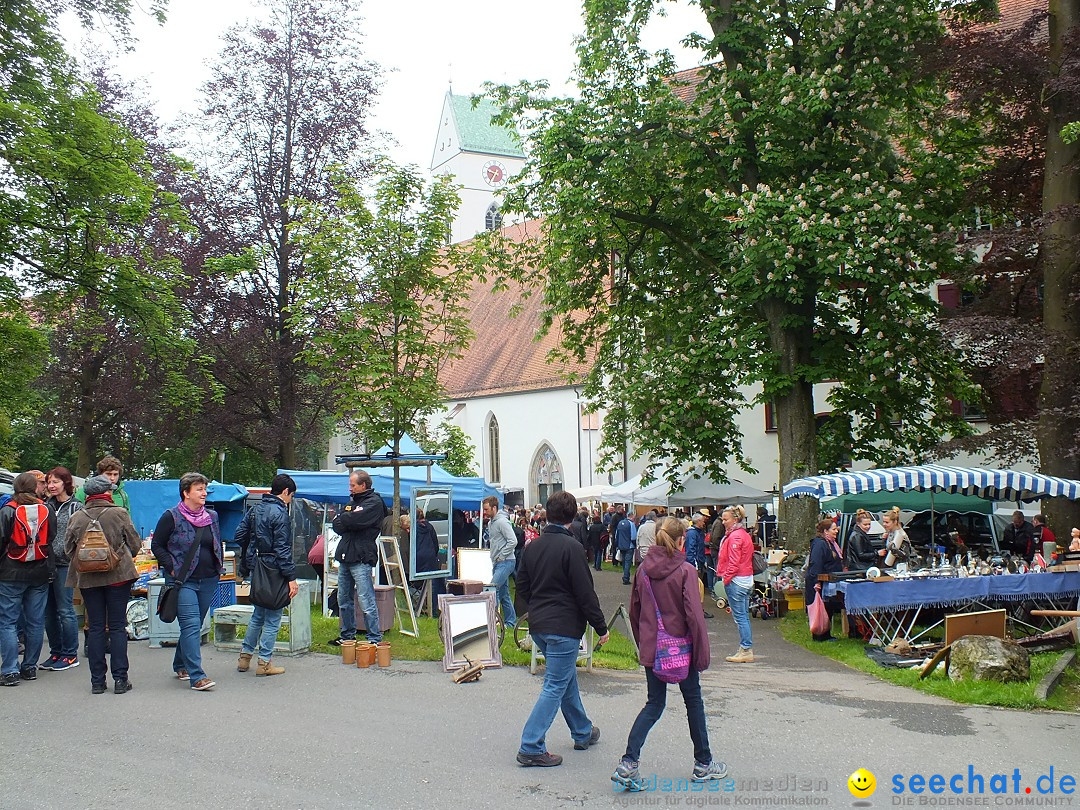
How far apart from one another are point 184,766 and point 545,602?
2.51 m

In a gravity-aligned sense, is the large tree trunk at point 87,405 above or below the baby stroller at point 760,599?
above

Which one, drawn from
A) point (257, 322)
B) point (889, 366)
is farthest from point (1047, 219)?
point (257, 322)

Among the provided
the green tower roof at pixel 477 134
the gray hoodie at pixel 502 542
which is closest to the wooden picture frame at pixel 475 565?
the gray hoodie at pixel 502 542

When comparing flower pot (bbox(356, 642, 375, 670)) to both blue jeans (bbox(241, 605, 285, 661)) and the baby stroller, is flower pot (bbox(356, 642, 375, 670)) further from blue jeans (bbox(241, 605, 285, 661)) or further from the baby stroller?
the baby stroller

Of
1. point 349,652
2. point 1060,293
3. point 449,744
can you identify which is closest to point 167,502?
point 349,652

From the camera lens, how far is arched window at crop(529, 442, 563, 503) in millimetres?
44781

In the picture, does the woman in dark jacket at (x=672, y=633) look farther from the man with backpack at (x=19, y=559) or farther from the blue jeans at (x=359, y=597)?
the man with backpack at (x=19, y=559)

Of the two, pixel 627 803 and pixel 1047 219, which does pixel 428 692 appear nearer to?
pixel 627 803

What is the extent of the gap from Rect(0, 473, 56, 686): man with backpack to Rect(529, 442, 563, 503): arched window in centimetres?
3584

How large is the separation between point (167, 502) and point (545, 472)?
89.3ft

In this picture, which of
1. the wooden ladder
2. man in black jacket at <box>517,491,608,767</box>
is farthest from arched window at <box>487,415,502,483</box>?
man in black jacket at <box>517,491,608,767</box>

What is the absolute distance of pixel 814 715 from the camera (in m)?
8.01

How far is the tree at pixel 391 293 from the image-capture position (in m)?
13.5

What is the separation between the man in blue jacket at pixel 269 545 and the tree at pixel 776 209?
996 cm
